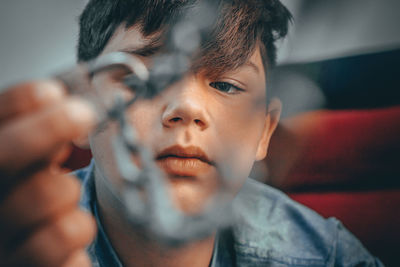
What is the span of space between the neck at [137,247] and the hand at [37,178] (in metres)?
0.21

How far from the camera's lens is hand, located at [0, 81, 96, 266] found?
14 cm

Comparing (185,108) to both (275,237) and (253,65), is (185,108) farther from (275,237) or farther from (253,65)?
(275,237)

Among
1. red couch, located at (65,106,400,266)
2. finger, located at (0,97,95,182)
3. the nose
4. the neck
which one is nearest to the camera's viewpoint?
finger, located at (0,97,95,182)

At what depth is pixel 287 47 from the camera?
0.45 meters

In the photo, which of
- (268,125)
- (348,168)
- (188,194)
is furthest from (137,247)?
(348,168)

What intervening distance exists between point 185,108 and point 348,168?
449 mm

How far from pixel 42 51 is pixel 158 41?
23cm

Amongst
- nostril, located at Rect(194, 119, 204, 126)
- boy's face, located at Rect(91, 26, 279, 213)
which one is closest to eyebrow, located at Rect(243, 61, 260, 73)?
boy's face, located at Rect(91, 26, 279, 213)

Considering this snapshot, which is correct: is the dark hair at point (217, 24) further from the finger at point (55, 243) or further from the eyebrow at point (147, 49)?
the finger at point (55, 243)

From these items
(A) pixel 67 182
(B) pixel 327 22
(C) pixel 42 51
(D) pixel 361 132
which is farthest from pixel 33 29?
(D) pixel 361 132

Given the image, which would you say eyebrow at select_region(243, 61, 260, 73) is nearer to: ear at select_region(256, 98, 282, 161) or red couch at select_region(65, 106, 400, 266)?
ear at select_region(256, 98, 282, 161)

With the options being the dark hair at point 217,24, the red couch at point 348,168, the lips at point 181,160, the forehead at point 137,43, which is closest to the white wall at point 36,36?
the dark hair at point 217,24

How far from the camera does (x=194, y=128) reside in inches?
10.9

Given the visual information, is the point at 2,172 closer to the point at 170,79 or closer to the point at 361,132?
the point at 170,79
